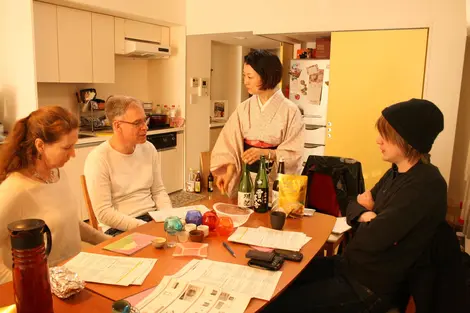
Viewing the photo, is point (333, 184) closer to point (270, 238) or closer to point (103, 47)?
point (270, 238)

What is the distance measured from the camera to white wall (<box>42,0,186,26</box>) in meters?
3.73

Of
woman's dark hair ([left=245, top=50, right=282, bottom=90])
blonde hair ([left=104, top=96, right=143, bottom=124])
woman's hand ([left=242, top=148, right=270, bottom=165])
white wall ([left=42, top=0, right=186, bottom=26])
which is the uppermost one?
white wall ([left=42, top=0, right=186, bottom=26])

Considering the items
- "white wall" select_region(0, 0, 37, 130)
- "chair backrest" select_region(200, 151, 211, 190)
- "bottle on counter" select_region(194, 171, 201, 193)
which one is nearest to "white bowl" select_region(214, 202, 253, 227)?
"white wall" select_region(0, 0, 37, 130)

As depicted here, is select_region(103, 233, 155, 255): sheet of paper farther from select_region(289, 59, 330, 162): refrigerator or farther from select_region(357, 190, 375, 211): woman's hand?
select_region(289, 59, 330, 162): refrigerator

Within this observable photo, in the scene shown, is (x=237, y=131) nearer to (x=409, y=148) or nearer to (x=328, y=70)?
(x=409, y=148)

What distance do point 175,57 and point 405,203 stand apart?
4050mm

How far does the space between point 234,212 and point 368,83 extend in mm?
2559

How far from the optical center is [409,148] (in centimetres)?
148

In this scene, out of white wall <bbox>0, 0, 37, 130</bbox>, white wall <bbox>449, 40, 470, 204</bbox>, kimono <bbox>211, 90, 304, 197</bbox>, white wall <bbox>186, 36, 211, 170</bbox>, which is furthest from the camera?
white wall <bbox>186, 36, 211, 170</bbox>

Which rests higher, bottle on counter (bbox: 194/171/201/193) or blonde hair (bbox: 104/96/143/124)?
blonde hair (bbox: 104/96/143/124)

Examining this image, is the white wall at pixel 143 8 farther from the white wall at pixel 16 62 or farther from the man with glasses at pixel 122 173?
the man with glasses at pixel 122 173

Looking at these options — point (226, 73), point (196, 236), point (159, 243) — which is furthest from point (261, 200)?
point (226, 73)

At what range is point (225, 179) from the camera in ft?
7.74

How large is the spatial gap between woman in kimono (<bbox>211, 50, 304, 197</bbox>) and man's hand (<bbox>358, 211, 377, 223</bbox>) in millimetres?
812
